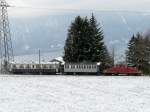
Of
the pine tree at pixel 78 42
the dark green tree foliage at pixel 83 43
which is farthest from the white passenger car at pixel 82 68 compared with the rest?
the pine tree at pixel 78 42

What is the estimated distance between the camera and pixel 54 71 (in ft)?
279

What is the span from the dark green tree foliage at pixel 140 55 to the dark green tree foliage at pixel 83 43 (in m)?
11.7

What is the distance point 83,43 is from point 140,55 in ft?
57.6

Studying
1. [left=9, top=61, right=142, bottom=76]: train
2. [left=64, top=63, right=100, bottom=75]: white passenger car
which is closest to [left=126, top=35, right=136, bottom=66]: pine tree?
[left=9, top=61, right=142, bottom=76]: train

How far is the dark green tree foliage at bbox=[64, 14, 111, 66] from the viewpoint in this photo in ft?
277

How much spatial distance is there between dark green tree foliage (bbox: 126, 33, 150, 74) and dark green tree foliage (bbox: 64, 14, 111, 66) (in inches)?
463

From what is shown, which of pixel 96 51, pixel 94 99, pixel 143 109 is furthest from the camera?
pixel 96 51

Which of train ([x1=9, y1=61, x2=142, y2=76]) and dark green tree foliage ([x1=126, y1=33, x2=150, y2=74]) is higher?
dark green tree foliage ([x1=126, y1=33, x2=150, y2=74])

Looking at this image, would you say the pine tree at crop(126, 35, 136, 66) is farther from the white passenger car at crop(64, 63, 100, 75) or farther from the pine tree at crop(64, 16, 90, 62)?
the white passenger car at crop(64, 63, 100, 75)

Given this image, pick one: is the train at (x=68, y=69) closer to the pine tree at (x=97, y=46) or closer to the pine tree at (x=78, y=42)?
the pine tree at (x=97, y=46)

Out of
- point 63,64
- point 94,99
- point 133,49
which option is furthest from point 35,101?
point 133,49

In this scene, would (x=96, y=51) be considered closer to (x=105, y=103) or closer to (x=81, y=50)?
(x=81, y=50)

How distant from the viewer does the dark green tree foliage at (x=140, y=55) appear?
9576 cm

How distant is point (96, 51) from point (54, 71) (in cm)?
935
